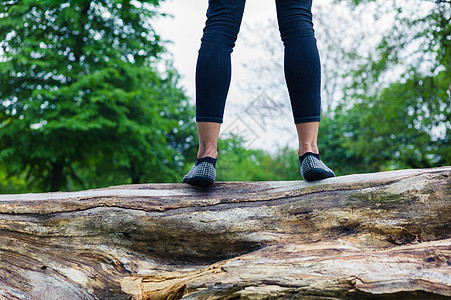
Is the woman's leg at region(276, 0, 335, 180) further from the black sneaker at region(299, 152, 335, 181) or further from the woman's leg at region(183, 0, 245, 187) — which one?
the woman's leg at region(183, 0, 245, 187)

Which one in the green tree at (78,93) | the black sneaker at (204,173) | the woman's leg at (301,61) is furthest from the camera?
the green tree at (78,93)

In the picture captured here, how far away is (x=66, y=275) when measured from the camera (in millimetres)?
2014

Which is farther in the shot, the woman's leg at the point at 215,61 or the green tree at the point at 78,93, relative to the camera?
Result: the green tree at the point at 78,93

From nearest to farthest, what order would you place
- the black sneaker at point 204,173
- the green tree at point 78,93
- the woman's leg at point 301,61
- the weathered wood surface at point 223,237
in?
the weathered wood surface at point 223,237 → the woman's leg at point 301,61 → the black sneaker at point 204,173 → the green tree at point 78,93

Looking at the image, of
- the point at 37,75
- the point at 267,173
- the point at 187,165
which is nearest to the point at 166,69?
the point at 187,165

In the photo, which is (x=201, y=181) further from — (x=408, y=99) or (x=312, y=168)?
(x=408, y=99)

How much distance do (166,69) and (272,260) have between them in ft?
42.4

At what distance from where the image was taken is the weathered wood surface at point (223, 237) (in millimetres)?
1688

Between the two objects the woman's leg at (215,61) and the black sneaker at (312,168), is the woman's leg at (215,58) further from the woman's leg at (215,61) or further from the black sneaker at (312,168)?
the black sneaker at (312,168)

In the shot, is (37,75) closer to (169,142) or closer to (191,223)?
(169,142)

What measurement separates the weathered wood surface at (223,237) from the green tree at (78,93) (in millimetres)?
7248

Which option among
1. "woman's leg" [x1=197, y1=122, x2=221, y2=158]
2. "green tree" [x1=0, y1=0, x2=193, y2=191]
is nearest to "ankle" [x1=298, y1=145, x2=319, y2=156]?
"woman's leg" [x1=197, y1=122, x2=221, y2=158]

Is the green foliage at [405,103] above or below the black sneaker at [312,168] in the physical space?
above

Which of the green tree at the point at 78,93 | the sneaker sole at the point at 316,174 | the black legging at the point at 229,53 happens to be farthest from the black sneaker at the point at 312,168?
the green tree at the point at 78,93
